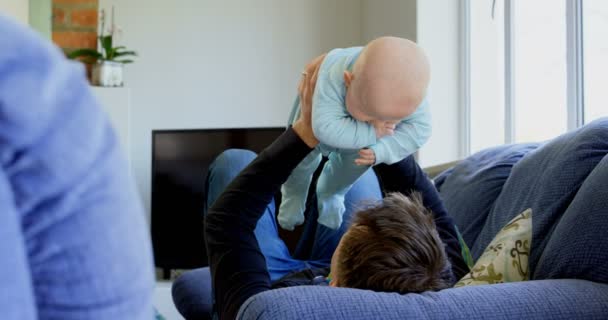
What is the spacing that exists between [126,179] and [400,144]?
41.7 inches

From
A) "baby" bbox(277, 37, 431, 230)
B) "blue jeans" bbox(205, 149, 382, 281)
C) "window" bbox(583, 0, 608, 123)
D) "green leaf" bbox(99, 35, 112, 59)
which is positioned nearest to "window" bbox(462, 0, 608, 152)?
"window" bbox(583, 0, 608, 123)

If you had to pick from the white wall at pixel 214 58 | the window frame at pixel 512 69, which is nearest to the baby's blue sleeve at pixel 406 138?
the window frame at pixel 512 69

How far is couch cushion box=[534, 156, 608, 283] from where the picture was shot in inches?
46.3

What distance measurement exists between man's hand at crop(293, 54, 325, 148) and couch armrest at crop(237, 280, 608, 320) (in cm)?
41

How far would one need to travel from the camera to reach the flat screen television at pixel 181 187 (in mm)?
4270

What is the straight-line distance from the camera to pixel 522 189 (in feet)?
5.42

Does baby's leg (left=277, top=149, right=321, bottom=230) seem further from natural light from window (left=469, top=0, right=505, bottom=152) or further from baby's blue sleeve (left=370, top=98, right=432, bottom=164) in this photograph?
natural light from window (left=469, top=0, right=505, bottom=152)

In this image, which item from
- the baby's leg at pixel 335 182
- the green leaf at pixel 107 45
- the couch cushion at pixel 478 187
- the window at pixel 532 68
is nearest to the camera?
the baby's leg at pixel 335 182

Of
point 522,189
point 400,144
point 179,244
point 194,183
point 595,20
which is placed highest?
point 595,20

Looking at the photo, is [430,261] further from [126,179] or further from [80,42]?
[80,42]

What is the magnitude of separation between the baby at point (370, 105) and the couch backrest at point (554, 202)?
0.29 m

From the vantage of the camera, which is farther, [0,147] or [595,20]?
[595,20]

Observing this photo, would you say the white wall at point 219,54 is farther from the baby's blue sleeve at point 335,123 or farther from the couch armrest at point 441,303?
the couch armrest at point 441,303

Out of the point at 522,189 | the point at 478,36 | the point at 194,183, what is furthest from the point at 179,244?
the point at 522,189
